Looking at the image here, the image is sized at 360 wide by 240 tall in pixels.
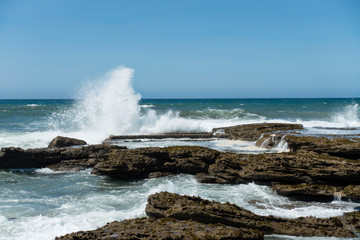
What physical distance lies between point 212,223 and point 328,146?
6.85 m

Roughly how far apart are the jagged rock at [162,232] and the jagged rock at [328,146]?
6835 millimetres

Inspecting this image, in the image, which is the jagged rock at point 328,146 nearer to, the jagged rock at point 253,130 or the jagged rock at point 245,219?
the jagged rock at point 245,219

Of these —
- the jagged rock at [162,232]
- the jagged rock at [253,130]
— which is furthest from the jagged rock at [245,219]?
the jagged rock at [253,130]

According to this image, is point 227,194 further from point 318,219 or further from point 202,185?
point 318,219

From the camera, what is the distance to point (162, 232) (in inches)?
223

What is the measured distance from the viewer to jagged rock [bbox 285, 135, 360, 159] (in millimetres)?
11625

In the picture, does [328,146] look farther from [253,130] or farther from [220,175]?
[253,130]

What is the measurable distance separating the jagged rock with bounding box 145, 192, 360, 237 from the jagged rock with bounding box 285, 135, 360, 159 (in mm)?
4444

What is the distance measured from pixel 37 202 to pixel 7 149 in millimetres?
5897

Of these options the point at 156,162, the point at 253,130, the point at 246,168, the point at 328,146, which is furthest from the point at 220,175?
the point at 253,130

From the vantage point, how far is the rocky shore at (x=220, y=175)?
19.7ft

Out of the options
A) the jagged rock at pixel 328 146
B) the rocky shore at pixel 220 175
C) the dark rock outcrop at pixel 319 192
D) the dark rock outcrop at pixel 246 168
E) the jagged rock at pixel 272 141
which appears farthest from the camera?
the jagged rock at pixel 272 141

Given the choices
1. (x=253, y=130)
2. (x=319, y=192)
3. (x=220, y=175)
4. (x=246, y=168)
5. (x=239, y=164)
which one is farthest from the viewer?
(x=253, y=130)

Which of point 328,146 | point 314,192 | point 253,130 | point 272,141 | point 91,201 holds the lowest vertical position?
point 91,201
